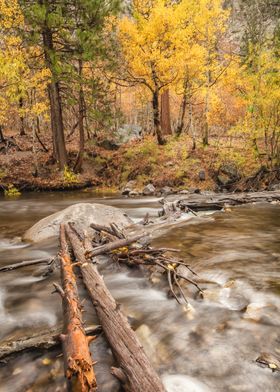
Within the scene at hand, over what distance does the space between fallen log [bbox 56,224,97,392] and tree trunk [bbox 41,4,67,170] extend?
14.8 metres

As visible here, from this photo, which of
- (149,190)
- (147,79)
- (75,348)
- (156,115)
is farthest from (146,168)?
(75,348)

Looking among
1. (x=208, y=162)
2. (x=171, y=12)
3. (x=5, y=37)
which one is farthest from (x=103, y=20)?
(x=208, y=162)

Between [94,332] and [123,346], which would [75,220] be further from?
[123,346]

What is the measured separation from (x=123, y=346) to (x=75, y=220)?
16.9 ft

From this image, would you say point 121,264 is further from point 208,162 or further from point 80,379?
point 208,162

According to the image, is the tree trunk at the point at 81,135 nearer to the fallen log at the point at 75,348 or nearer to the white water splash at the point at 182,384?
the fallen log at the point at 75,348

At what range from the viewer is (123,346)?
108 inches

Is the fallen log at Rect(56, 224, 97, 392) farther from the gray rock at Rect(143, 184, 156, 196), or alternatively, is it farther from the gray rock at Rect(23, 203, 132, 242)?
the gray rock at Rect(143, 184, 156, 196)

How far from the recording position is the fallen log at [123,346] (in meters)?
2.34

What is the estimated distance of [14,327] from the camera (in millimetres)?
3744

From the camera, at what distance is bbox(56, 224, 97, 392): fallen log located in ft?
7.59

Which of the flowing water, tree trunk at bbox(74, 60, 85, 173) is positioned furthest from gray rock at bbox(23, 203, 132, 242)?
tree trunk at bbox(74, 60, 85, 173)

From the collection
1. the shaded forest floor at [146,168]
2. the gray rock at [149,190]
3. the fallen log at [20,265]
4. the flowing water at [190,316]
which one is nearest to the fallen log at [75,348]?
the flowing water at [190,316]

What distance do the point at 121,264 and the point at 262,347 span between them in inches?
105
